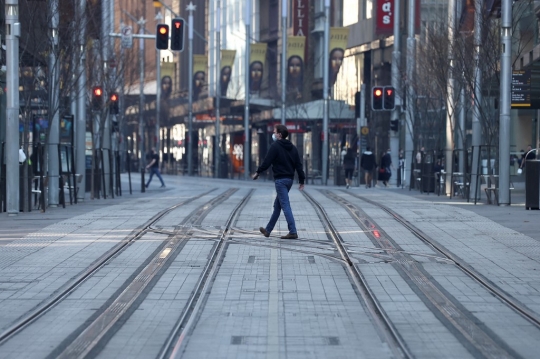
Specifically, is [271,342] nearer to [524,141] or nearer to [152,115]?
[524,141]

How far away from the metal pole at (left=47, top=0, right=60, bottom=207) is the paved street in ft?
22.0

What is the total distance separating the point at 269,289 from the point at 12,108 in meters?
13.5

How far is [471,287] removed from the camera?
38.7 ft

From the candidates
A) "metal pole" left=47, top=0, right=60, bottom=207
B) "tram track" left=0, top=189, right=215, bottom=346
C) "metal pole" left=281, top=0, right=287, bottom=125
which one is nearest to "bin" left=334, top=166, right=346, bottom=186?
"metal pole" left=281, top=0, right=287, bottom=125

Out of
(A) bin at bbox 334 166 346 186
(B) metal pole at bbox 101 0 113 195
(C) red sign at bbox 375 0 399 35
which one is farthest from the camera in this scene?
(C) red sign at bbox 375 0 399 35

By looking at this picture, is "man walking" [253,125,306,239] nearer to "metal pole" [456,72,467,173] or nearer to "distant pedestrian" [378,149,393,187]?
"metal pole" [456,72,467,173]

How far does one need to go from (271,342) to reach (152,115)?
81303 mm

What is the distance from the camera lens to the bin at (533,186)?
25219mm

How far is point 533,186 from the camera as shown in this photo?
25.3 m

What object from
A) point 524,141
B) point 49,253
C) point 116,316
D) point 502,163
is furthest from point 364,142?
point 116,316

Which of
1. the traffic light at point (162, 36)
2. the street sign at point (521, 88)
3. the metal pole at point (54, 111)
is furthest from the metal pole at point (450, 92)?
the metal pole at point (54, 111)

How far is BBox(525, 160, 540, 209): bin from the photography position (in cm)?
2522

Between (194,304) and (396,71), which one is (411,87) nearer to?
(396,71)

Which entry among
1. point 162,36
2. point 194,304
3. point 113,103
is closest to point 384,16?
point 113,103
